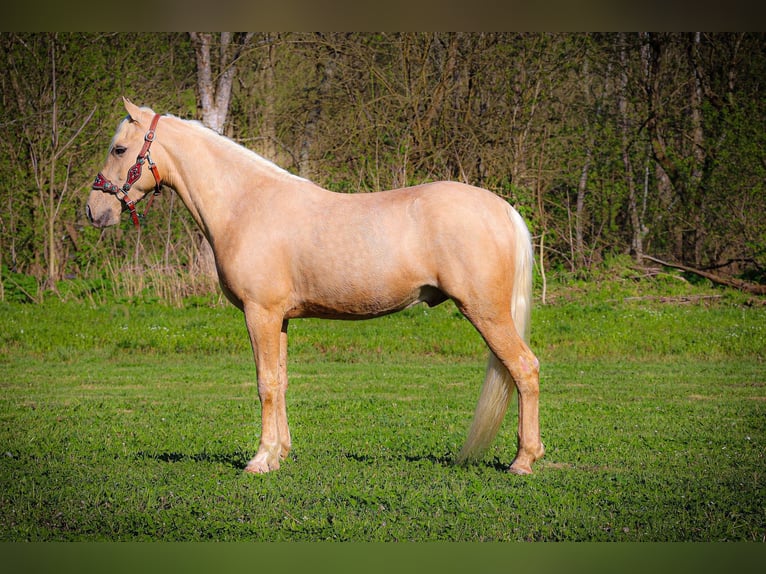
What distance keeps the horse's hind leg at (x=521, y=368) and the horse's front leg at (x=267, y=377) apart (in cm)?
149

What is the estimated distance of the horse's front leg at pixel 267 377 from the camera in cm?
634

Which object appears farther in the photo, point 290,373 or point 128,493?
point 290,373

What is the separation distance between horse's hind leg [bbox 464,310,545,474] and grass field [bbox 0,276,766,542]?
0.23 meters

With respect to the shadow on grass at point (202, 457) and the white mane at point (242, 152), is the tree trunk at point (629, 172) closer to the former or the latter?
the white mane at point (242, 152)

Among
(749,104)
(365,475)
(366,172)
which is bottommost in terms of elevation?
(365,475)

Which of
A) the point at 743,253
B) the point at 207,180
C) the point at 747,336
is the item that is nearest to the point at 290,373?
the point at 207,180

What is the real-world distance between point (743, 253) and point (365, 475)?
1369 cm

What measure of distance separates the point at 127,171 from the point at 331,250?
1.82 meters

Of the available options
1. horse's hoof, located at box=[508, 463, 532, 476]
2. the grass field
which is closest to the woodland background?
the grass field

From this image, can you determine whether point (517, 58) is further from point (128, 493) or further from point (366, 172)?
point (128, 493)

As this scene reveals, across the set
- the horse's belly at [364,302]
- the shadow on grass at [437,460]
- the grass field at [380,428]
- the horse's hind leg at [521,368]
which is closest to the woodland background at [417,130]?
the grass field at [380,428]

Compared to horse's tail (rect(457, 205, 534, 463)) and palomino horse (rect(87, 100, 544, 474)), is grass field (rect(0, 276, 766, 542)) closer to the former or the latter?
Result: horse's tail (rect(457, 205, 534, 463))

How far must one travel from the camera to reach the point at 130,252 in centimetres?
1692

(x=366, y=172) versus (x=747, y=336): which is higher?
(x=366, y=172)
